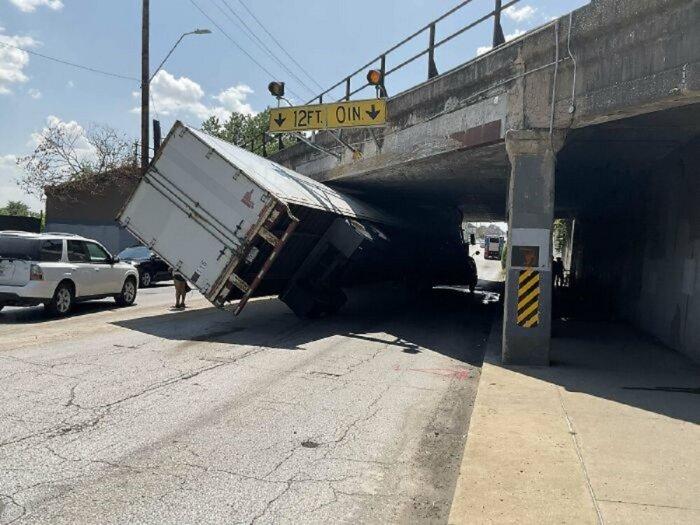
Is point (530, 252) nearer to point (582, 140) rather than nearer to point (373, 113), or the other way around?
point (582, 140)

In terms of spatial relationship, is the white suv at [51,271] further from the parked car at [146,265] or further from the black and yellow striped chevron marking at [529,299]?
the black and yellow striped chevron marking at [529,299]

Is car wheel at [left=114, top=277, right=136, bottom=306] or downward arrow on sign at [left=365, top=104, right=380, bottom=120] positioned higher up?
downward arrow on sign at [left=365, top=104, right=380, bottom=120]

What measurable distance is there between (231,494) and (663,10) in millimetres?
7743

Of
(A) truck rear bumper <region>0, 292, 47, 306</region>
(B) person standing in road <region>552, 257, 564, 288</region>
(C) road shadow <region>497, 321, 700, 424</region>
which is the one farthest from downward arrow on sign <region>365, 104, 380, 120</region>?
(B) person standing in road <region>552, 257, 564, 288</region>

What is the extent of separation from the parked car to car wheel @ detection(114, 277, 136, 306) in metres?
5.95

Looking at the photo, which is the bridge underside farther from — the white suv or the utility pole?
the utility pole

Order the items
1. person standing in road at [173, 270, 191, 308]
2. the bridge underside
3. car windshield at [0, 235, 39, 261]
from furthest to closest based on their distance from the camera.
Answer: person standing in road at [173, 270, 191, 308], car windshield at [0, 235, 39, 261], the bridge underside

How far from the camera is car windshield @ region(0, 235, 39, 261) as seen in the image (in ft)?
36.3

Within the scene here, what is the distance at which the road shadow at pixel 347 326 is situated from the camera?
34.4 feet

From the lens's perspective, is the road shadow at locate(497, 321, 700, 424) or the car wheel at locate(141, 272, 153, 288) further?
the car wheel at locate(141, 272, 153, 288)

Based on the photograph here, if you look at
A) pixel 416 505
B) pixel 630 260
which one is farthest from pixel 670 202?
pixel 416 505

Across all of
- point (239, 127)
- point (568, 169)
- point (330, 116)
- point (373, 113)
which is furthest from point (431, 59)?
point (239, 127)

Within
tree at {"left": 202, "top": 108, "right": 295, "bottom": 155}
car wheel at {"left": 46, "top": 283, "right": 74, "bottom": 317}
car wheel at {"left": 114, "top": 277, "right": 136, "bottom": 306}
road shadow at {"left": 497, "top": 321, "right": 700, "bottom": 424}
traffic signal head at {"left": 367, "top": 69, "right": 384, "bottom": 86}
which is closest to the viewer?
road shadow at {"left": 497, "top": 321, "right": 700, "bottom": 424}

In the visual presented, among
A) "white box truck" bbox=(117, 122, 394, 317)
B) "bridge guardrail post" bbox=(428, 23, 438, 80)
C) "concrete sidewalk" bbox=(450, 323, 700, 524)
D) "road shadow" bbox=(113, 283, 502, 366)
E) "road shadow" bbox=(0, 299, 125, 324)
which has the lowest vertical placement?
"road shadow" bbox=(0, 299, 125, 324)
